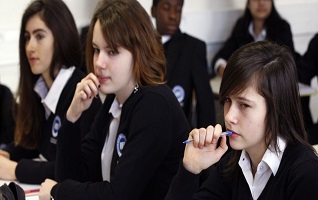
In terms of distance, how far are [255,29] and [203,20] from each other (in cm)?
39

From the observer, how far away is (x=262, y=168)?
1.53 metres

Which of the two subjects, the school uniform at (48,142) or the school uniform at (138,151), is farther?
the school uniform at (48,142)

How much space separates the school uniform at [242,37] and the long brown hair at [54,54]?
1.99 m

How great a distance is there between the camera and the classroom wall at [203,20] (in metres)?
3.73

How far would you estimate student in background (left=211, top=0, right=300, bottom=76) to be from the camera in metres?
4.22

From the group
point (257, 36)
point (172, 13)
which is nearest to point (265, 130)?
point (172, 13)

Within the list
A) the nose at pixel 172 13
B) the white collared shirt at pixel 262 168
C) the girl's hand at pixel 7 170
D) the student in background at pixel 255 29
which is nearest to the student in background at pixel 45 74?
the girl's hand at pixel 7 170

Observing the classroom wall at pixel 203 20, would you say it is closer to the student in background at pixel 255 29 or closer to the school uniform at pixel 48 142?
the student in background at pixel 255 29

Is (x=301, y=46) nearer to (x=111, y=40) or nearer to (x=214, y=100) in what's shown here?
(x=214, y=100)

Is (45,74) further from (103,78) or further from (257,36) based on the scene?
(257,36)

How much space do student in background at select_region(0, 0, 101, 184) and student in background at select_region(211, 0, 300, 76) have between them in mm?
1936

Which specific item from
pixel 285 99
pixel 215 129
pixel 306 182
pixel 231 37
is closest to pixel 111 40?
pixel 215 129

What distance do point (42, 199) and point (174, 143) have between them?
1.49 ft

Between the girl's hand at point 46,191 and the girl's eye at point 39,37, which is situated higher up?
the girl's eye at point 39,37
